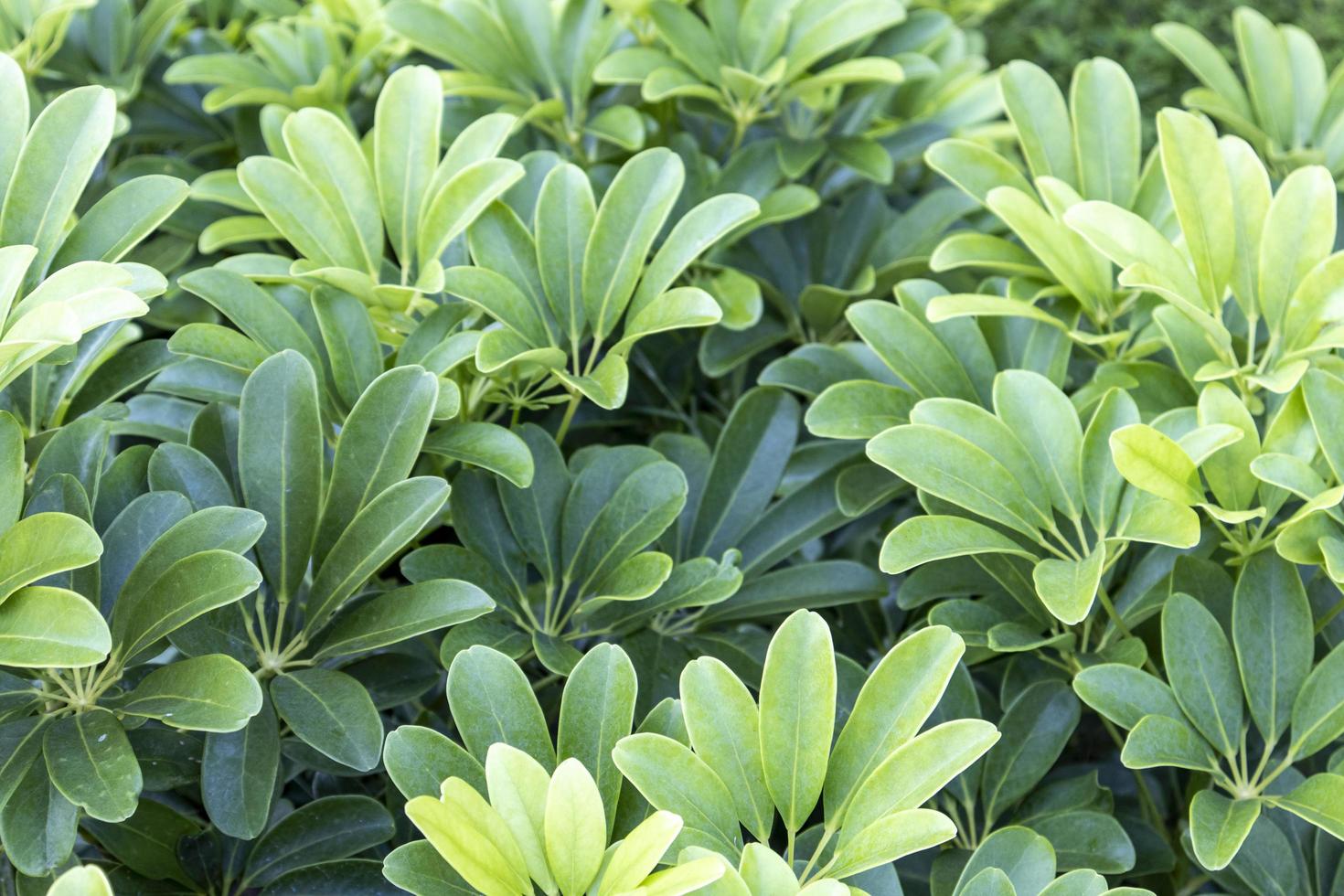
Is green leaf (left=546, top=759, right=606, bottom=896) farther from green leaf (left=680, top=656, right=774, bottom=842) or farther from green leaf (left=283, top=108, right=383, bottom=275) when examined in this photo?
green leaf (left=283, top=108, right=383, bottom=275)

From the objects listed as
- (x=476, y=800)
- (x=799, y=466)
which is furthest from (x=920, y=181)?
(x=476, y=800)

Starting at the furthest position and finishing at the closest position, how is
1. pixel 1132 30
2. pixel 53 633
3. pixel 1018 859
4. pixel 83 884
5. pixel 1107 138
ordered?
pixel 1132 30 → pixel 1107 138 → pixel 1018 859 → pixel 53 633 → pixel 83 884

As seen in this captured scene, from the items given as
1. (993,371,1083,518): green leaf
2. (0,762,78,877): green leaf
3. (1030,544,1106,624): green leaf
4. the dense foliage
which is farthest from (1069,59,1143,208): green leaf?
(0,762,78,877): green leaf

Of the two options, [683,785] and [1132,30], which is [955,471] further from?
[1132,30]

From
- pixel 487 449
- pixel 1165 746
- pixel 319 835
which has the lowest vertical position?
pixel 319 835

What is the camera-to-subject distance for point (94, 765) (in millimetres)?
617

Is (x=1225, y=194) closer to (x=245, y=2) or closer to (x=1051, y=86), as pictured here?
(x=1051, y=86)

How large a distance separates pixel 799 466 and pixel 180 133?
79 centimetres

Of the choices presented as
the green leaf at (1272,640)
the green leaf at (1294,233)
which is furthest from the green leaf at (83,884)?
the green leaf at (1294,233)

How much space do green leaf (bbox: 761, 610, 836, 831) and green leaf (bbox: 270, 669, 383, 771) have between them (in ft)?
0.72

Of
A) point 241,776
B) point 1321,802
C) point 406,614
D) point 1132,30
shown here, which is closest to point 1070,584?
point 1321,802

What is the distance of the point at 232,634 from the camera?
743 millimetres

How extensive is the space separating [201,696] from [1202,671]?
59 cm

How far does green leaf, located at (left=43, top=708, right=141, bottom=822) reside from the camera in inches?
23.6
